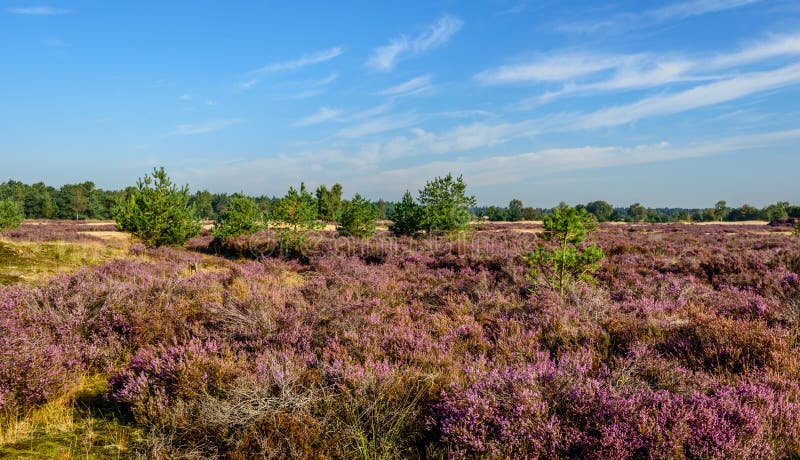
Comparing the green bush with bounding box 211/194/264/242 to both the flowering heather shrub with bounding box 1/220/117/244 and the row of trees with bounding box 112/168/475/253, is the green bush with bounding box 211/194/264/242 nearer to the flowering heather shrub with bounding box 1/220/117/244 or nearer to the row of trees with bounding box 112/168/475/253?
the row of trees with bounding box 112/168/475/253

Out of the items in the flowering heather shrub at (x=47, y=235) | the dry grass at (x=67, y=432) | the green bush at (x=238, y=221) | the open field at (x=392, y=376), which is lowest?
the dry grass at (x=67, y=432)

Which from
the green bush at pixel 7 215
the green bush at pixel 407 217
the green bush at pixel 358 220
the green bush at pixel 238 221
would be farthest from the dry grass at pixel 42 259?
the green bush at pixel 7 215

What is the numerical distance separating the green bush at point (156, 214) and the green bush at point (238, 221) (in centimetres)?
402

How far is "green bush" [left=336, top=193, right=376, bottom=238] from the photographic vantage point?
23.1m

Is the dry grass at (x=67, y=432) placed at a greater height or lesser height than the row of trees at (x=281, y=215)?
lesser

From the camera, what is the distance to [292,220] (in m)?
19.1

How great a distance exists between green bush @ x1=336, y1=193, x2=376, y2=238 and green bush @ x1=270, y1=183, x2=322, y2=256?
3.82 meters

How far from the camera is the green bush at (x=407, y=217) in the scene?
23.7 m

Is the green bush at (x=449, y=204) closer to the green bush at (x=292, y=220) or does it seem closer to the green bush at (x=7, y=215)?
the green bush at (x=292, y=220)

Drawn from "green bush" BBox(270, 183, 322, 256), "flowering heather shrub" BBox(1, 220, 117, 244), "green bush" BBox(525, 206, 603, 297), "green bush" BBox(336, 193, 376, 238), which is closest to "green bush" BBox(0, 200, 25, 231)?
"flowering heather shrub" BBox(1, 220, 117, 244)

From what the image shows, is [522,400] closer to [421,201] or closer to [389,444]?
[389,444]

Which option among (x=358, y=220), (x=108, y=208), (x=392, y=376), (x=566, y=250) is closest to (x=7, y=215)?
(x=358, y=220)

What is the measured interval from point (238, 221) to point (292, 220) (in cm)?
563

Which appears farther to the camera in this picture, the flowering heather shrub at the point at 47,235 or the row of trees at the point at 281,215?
the flowering heather shrub at the point at 47,235
